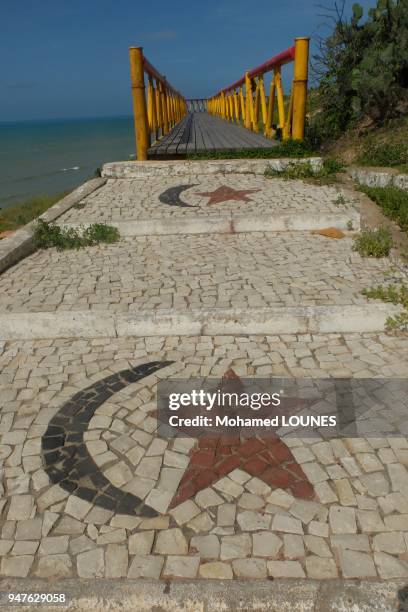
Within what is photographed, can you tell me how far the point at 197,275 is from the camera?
17.5 ft

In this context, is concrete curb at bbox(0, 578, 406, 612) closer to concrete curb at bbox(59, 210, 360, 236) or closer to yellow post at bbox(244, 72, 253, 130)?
concrete curb at bbox(59, 210, 360, 236)

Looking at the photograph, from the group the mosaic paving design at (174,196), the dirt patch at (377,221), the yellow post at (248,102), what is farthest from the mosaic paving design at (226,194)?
the yellow post at (248,102)

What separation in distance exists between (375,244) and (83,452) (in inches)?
172

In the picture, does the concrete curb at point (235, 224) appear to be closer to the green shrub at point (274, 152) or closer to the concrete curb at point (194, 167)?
the concrete curb at point (194, 167)

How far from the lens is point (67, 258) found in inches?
244

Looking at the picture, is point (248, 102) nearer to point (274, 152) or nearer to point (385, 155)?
point (274, 152)

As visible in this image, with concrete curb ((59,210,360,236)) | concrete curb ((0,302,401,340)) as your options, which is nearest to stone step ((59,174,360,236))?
concrete curb ((59,210,360,236))

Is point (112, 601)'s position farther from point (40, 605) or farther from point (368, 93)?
point (368, 93)

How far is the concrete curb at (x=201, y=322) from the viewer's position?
4.29 m

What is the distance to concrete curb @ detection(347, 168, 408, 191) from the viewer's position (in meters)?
7.90

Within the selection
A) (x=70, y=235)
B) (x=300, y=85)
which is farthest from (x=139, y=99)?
(x=70, y=235)

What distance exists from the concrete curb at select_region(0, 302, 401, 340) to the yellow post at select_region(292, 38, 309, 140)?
263 inches

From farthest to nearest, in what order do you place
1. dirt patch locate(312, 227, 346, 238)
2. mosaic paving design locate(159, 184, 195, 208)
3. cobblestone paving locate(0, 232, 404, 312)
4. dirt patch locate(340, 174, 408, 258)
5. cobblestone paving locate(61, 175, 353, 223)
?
mosaic paving design locate(159, 184, 195, 208) → cobblestone paving locate(61, 175, 353, 223) → dirt patch locate(312, 227, 346, 238) → dirt patch locate(340, 174, 408, 258) → cobblestone paving locate(0, 232, 404, 312)

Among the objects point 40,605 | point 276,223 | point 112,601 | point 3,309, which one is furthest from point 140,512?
point 276,223
